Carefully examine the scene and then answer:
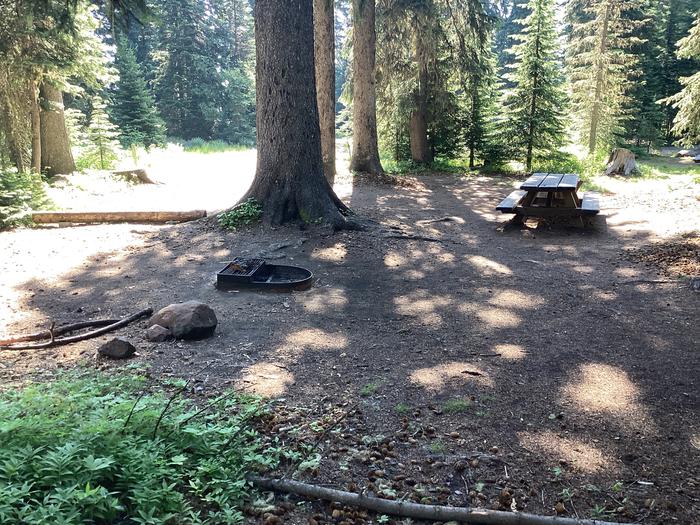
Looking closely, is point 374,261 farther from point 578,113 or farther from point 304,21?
point 578,113

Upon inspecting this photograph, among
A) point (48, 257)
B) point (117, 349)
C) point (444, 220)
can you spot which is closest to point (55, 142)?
point (48, 257)

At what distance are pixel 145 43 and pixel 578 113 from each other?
1439 inches

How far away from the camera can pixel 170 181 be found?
709 inches

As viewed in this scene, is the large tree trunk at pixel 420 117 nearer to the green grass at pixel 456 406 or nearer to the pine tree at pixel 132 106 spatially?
the green grass at pixel 456 406

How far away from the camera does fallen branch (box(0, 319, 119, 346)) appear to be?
16.9ft

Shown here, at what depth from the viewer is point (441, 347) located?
5.05m

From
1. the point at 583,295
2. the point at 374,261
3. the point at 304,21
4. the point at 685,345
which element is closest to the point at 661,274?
the point at 583,295

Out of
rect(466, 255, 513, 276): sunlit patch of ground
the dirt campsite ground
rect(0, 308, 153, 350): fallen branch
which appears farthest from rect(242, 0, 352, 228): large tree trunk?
rect(0, 308, 153, 350): fallen branch

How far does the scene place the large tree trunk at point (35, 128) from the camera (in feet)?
42.9

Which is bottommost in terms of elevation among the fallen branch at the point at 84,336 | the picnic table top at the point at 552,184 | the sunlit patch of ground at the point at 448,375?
the sunlit patch of ground at the point at 448,375

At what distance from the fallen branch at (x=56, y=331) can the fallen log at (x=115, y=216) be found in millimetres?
5327

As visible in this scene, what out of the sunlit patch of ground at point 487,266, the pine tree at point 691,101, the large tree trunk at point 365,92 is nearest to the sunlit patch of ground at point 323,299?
the sunlit patch of ground at point 487,266

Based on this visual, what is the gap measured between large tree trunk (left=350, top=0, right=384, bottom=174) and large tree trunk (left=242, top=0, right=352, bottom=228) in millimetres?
8056

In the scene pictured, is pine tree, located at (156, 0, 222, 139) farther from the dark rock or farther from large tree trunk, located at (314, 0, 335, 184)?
the dark rock
